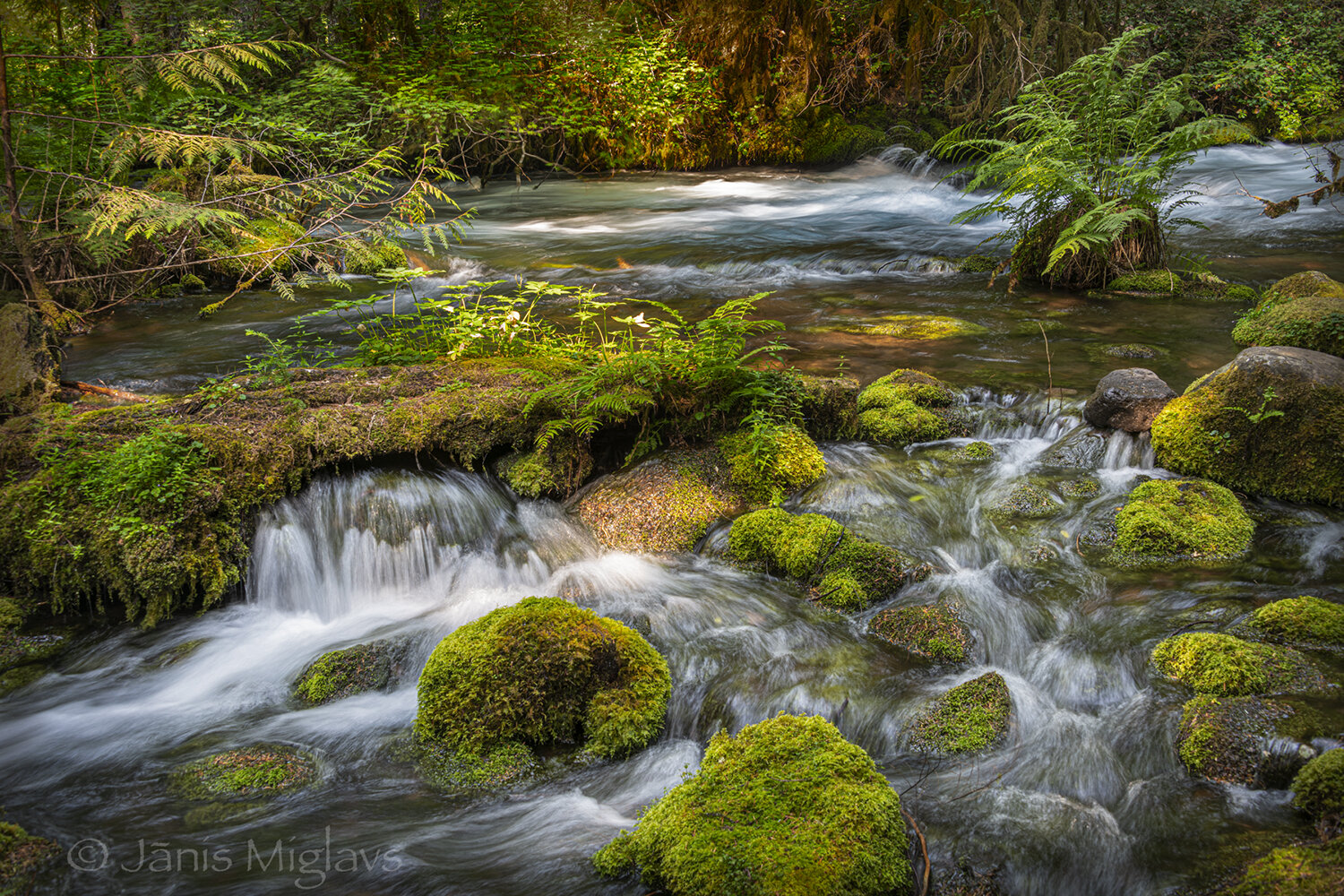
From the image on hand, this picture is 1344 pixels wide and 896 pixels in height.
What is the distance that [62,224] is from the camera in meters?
9.05

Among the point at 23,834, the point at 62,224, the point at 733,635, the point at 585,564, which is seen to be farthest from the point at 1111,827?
the point at 62,224

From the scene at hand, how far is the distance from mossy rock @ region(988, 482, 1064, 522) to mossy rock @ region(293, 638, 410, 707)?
4108 millimetres

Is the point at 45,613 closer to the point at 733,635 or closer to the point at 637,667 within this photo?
the point at 637,667

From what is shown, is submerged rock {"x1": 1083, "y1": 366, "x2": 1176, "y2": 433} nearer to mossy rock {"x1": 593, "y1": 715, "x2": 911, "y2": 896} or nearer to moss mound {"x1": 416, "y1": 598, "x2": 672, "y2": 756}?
mossy rock {"x1": 593, "y1": 715, "x2": 911, "y2": 896}

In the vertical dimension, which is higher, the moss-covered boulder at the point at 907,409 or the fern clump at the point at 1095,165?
the fern clump at the point at 1095,165

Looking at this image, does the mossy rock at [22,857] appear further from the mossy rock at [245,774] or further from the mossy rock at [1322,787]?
the mossy rock at [1322,787]

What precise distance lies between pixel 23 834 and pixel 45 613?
2.05 metres

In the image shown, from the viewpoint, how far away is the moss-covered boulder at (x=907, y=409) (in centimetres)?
644

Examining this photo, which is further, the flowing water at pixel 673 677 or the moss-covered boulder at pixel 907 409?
the moss-covered boulder at pixel 907 409

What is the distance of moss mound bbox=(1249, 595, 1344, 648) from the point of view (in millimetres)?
3971

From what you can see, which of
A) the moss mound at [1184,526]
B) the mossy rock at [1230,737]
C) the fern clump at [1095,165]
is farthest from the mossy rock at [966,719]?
the fern clump at [1095,165]

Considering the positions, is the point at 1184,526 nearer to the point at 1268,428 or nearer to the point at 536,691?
the point at 1268,428
